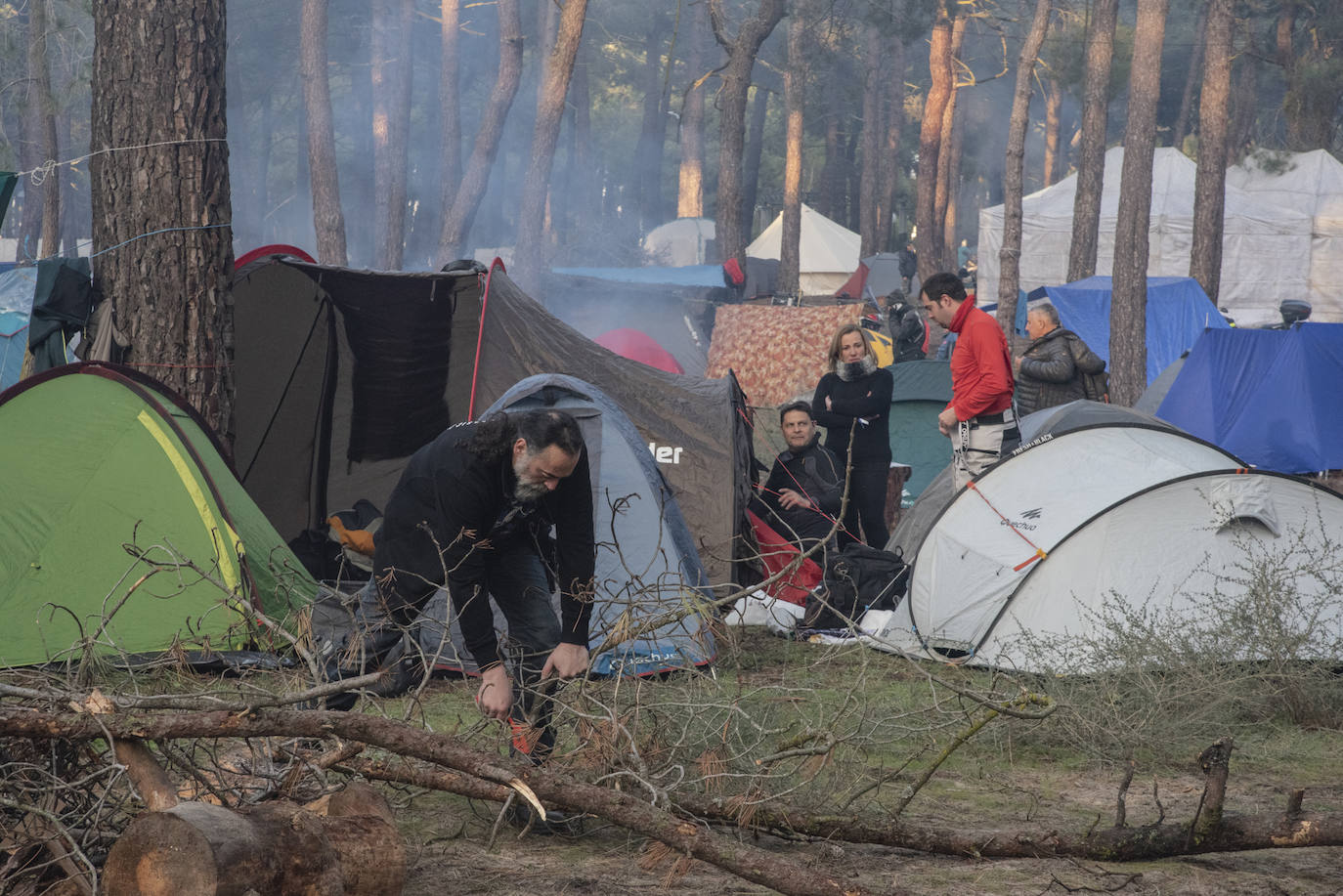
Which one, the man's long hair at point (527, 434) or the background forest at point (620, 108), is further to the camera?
the background forest at point (620, 108)

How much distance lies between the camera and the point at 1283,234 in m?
25.8

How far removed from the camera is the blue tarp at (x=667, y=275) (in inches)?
829

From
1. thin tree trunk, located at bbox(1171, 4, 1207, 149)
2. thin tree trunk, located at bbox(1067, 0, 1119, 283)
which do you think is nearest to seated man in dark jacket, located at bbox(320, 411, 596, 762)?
thin tree trunk, located at bbox(1067, 0, 1119, 283)

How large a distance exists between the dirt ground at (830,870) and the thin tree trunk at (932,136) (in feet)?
67.1

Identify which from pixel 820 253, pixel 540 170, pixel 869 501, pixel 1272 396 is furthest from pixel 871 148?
pixel 869 501

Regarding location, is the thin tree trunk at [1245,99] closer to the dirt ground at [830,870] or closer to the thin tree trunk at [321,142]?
the thin tree trunk at [321,142]

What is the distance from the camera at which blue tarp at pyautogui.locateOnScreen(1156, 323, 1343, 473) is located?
1110 centimetres

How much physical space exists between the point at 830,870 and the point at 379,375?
5346mm

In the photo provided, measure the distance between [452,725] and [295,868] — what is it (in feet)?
7.04

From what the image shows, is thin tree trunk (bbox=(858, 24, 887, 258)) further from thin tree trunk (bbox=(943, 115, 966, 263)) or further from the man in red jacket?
the man in red jacket

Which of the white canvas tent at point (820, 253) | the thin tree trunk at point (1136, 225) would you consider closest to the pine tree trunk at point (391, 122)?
the white canvas tent at point (820, 253)

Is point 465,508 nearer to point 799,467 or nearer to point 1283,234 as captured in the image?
point 799,467

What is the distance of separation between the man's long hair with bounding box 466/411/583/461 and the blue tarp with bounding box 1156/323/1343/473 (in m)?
8.84

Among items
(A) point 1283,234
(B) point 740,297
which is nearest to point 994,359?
(B) point 740,297
